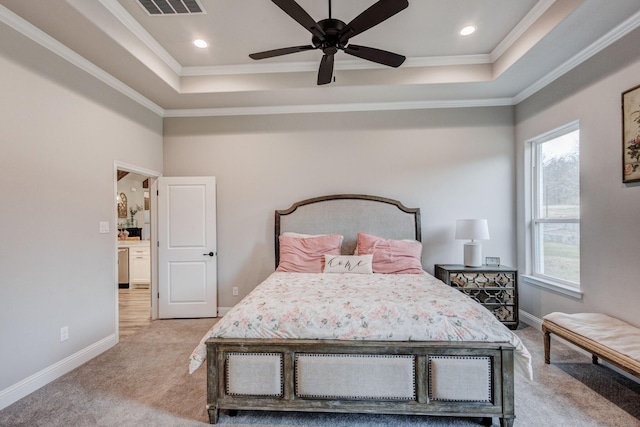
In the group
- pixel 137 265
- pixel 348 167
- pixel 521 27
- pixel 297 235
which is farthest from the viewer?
pixel 137 265

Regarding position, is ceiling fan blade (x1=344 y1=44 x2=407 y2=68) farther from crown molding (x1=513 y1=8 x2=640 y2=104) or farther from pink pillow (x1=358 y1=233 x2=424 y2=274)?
pink pillow (x1=358 y1=233 x2=424 y2=274)

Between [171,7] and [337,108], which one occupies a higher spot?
[171,7]

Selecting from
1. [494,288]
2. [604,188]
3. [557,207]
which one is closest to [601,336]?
[494,288]

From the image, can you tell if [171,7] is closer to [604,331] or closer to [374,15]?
[374,15]

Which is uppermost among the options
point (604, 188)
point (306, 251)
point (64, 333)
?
point (604, 188)

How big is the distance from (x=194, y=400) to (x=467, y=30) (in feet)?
13.4

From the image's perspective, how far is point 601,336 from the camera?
2.18m

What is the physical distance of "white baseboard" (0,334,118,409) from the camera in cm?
214

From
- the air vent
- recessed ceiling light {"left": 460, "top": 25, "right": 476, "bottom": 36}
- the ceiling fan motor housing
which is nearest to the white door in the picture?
the air vent

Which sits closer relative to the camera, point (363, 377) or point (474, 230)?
point (363, 377)

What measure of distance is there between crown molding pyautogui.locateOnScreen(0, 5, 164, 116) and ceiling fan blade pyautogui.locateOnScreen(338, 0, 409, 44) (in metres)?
2.45

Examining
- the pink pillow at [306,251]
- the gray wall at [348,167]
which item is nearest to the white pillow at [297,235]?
the pink pillow at [306,251]

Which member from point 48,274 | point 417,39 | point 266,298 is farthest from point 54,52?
point 417,39

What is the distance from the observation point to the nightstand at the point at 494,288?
133 inches
